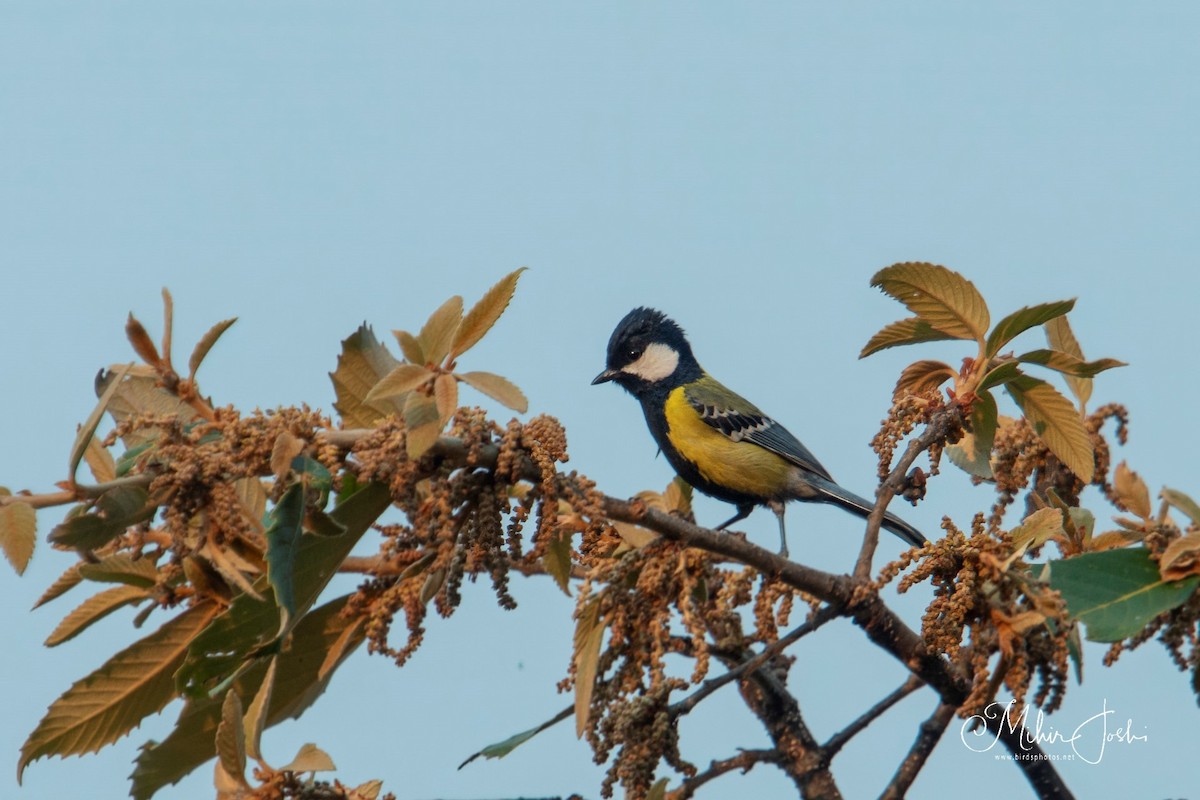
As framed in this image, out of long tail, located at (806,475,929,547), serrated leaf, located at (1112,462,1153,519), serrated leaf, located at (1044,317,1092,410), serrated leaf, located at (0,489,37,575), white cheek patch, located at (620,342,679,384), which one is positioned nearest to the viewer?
serrated leaf, located at (0,489,37,575)

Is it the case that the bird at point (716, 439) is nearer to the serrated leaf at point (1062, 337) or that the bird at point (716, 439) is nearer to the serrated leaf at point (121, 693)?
the serrated leaf at point (1062, 337)

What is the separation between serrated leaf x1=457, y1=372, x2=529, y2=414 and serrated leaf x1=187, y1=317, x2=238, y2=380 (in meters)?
0.48

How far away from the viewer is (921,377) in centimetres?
327

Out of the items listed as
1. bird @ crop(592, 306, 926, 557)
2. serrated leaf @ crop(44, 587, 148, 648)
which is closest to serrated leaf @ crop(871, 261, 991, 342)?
serrated leaf @ crop(44, 587, 148, 648)

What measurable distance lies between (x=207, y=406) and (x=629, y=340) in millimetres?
4709

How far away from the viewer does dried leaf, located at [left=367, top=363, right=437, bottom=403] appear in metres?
2.36

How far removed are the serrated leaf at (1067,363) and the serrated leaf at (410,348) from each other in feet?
5.08

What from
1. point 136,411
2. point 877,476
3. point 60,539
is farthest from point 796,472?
point 60,539

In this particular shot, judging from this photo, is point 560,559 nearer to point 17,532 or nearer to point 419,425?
point 419,425

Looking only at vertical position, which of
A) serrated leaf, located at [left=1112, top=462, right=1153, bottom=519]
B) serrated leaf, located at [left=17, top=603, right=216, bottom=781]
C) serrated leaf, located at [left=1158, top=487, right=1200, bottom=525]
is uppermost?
serrated leaf, located at [left=17, top=603, right=216, bottom=781]

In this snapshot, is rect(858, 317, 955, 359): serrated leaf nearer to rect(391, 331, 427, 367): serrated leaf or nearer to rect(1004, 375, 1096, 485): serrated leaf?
rect(1004, 375, 1096, 485): serrated leaf

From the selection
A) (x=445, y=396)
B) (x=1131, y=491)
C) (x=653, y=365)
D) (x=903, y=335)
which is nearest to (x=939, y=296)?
(x=903, y=335)

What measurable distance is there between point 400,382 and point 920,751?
5.96 feet

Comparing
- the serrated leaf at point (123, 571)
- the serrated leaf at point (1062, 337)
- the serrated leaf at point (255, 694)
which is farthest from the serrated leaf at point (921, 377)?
the serrated leaf at point (123, 571)
